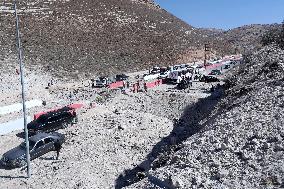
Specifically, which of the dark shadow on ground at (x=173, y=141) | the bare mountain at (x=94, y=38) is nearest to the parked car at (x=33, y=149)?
the dark shadow on ground at (x=173, y=141)

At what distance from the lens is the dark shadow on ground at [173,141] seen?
62.7 feet

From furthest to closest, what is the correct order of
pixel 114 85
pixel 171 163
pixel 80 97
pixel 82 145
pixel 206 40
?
pixel 206 40
pixel 114 85
pixel 80 97
pixel 82 145
pixel 171 163

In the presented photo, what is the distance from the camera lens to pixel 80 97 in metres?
42.4

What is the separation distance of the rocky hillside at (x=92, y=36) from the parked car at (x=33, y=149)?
34165mm

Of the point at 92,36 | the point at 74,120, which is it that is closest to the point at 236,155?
the point at 74,120

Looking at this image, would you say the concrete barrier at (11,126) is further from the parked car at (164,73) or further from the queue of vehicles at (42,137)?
the parked car at (164,73)

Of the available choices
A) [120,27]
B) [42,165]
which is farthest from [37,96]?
[120,27]

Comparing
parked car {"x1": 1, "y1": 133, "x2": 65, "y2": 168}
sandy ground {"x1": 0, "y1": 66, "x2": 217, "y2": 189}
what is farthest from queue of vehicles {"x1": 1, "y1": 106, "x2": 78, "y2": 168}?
sandy ground {"x1": 0, "y1": 66, "x2": 217, "y2": 189}

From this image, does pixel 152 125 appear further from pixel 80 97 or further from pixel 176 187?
pixel 176 187

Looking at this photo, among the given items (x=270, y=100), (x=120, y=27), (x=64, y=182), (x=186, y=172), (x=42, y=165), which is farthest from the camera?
(x=120, y=27)

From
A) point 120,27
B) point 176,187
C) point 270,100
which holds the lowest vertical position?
point 176,187

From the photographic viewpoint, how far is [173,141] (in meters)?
26.2

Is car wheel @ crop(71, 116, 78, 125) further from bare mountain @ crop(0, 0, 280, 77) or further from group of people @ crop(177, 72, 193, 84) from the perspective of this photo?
bare mountain @ crop(0, 0, 280, 77)

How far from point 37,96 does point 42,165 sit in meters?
20.2
